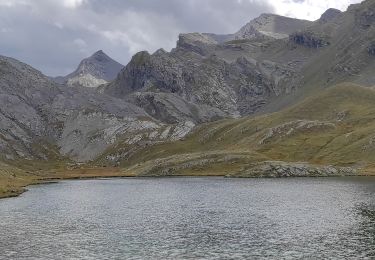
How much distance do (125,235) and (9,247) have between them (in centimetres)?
1680

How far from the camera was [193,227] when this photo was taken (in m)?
79.8

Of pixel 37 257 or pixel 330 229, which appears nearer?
pixel 37 257

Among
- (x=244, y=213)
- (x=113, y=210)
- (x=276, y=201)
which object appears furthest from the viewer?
(x=276, y=201)

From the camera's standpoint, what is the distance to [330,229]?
2975 inches

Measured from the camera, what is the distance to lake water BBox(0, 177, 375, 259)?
200ft

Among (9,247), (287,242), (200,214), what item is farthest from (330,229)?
(9,247)

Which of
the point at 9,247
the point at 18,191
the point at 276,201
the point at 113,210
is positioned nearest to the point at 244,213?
the point at 276,201

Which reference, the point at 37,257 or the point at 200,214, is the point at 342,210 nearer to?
the point at 200,214

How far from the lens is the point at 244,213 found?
95.1 meters

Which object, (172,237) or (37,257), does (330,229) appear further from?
(37,257)

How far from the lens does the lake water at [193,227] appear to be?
200 feet

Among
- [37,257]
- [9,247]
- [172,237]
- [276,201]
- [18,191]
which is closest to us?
[37,257]

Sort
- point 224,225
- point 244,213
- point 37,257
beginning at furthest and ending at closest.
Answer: point 244,213 < point 224,225 < point 37,257

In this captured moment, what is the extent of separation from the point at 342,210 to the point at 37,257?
204 feet
